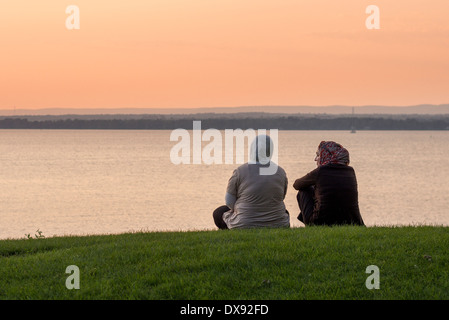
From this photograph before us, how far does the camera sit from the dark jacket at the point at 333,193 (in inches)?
349

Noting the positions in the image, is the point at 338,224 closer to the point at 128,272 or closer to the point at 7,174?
the point at 128,272

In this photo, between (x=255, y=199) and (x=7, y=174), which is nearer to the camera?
(x=255, y=199)

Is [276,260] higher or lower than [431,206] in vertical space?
higher

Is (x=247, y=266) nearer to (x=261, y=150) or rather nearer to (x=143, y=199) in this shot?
(x=261, y=150)

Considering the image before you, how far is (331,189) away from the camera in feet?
29.0

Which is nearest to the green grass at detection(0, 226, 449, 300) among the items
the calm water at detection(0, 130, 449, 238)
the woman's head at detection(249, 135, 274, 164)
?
the woman's head at detection(249, 135, 274, 164)

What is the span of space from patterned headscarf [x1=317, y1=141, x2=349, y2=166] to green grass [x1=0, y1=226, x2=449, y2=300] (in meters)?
1.17

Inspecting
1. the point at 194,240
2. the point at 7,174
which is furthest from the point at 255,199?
the point at 7,174

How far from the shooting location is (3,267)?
7.17 meters

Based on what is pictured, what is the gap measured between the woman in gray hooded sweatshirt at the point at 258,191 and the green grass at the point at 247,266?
1.92 ft

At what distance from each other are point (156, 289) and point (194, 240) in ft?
6.61
